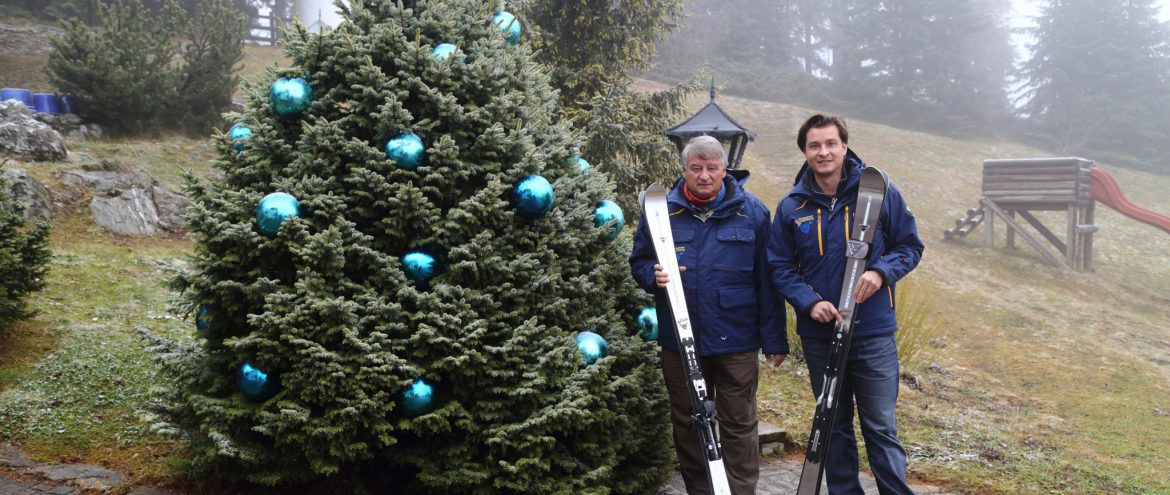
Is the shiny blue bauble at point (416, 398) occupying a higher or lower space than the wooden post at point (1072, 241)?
higher

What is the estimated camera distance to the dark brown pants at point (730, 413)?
342 centimetres

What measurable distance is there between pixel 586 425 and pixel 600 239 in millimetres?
970

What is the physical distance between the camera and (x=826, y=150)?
331cm

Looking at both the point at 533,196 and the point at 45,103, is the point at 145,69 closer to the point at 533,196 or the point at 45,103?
the point at 45,103

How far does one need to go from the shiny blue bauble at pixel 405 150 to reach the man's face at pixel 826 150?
1727 millimetres

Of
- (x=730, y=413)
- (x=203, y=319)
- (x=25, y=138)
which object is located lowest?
(x=730, y=413)

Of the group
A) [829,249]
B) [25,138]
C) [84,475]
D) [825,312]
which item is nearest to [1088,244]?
[829,249]

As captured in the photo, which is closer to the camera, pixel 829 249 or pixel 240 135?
pixel 829 249

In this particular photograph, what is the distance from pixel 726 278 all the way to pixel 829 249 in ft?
1.51

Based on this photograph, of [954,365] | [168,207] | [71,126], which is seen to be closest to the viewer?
[168,207]

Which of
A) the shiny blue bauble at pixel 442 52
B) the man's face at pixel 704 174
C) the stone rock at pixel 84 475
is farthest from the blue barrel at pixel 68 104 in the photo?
the man's face at pixel 704 174

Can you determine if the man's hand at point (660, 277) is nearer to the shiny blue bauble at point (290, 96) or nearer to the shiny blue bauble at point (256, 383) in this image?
the shiny blue bauble at point (256, 383)

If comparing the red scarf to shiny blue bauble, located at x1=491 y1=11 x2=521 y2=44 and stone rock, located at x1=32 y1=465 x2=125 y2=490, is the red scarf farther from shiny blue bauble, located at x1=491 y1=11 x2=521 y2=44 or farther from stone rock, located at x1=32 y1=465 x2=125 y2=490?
stone rock, located at x1=32 y1=465 x2=125 y2=490

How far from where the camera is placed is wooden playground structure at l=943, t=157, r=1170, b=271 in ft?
59.1
